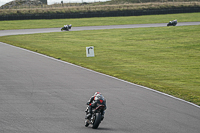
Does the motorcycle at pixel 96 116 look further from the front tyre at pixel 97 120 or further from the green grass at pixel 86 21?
the green grass at pixel 86 21

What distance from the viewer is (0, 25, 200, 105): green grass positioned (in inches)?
588

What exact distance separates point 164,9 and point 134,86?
4701 centimetres

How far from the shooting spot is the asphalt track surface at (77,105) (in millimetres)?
8523

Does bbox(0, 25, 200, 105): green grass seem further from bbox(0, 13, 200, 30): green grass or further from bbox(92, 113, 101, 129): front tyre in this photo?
bbox(0, 13, 200, 30): green grass

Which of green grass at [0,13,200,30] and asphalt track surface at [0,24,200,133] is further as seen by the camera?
green grass at [0,13,200,30]

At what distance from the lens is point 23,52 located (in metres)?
23.9

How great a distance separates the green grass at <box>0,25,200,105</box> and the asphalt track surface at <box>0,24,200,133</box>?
1.38 m

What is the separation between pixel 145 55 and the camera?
75.2 ft

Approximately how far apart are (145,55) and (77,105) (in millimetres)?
13067

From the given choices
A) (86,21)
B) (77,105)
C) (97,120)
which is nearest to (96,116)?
(97,120)

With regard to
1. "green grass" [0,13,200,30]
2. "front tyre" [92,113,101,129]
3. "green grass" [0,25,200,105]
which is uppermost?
"front tyre" [92,113,101,129]

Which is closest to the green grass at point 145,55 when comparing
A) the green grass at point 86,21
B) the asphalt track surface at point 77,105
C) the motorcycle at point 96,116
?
the asphalt track surface at point 77,105

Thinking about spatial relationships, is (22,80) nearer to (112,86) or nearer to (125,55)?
(112,86)

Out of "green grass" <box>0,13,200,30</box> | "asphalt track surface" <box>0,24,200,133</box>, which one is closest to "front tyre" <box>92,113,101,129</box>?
"asphalt track surface" <box>0,24,200,133</box>
